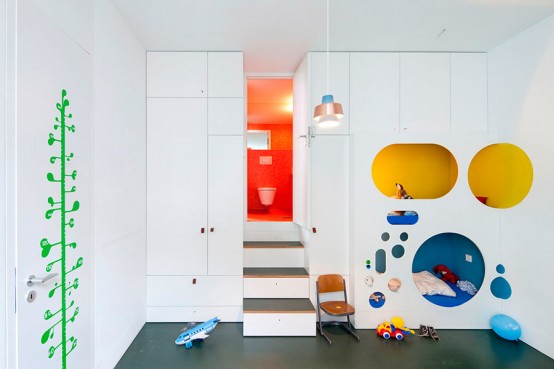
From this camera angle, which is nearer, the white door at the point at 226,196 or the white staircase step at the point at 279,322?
the white staircase step at the point at 279,322

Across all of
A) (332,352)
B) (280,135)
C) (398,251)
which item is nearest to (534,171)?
(398,251)

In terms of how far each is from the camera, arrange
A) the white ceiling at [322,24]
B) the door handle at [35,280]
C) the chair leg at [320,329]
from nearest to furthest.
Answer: the door handle at [35,280] → the white ceiling at [322,24] → the chair leg at [320,329]

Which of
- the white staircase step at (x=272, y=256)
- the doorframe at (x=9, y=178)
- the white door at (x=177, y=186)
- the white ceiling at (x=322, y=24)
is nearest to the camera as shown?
the doorframe at (x=9, y=178)

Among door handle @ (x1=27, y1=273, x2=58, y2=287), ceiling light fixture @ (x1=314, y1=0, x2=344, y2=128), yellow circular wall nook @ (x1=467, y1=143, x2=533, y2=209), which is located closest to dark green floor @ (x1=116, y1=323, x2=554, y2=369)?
door handle @ (x1=27, y1=273, x2=58, y2=287)

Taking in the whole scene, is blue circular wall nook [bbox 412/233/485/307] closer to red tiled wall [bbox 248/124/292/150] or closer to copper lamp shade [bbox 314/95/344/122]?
copper lamp shade [bbox 314/95/344/122]

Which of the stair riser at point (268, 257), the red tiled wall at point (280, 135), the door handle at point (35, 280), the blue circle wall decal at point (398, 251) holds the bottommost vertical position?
the stair riser at point (268, 257)

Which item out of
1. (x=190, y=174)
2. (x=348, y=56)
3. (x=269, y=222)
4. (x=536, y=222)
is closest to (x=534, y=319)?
(x=536, y=222)

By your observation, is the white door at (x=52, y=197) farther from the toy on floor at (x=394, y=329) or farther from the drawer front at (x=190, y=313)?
the toy on floor at (x=394, y=329)

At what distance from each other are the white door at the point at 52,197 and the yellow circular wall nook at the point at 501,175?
12.4 ft

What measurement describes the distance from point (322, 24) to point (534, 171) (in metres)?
2.35

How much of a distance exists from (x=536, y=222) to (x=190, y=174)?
11.0 feet

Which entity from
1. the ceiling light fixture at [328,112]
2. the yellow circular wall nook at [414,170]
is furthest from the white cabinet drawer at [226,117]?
the yellow circular wall nook at [414,170]

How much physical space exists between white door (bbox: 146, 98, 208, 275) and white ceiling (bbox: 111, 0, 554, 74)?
68 centimetres

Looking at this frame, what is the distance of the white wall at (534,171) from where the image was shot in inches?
97.3
